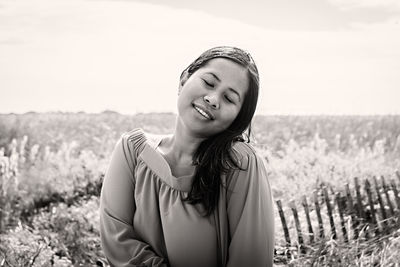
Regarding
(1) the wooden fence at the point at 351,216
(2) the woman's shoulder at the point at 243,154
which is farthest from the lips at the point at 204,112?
(1) the wooden fence at the point at 351,216

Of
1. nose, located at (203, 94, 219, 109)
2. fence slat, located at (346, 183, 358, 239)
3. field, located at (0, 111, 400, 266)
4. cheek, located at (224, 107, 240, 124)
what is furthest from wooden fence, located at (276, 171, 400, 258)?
nose, located at (203, 94, 219, 109)

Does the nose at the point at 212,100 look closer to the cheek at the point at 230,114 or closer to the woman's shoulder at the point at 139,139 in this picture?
the cheek at the point at 230,114

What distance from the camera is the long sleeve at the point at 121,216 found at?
2.30 m

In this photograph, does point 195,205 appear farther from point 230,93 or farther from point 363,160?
point 363,160

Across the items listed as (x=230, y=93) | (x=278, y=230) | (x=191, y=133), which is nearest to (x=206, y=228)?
(x=191, y=133)

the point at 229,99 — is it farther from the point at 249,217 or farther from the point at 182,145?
the point at 249,217

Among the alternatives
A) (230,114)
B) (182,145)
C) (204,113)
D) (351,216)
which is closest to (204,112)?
(204,113)

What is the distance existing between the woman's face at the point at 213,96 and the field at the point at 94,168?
187 centimetres

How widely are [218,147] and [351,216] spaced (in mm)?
2742

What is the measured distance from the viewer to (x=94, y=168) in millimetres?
6176

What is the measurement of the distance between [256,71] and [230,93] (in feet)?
0.58

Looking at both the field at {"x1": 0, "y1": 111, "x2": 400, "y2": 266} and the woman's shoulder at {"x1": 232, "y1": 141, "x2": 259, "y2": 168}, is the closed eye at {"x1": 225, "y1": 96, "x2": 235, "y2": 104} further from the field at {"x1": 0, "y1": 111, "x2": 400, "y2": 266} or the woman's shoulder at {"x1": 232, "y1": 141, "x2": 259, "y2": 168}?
the field at {"x1": 0, "y1": 111, "x2": 400, "y2": 266}

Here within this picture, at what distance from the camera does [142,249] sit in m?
2.28

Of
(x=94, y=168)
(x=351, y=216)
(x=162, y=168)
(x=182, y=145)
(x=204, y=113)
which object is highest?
(x=204, y=113)
